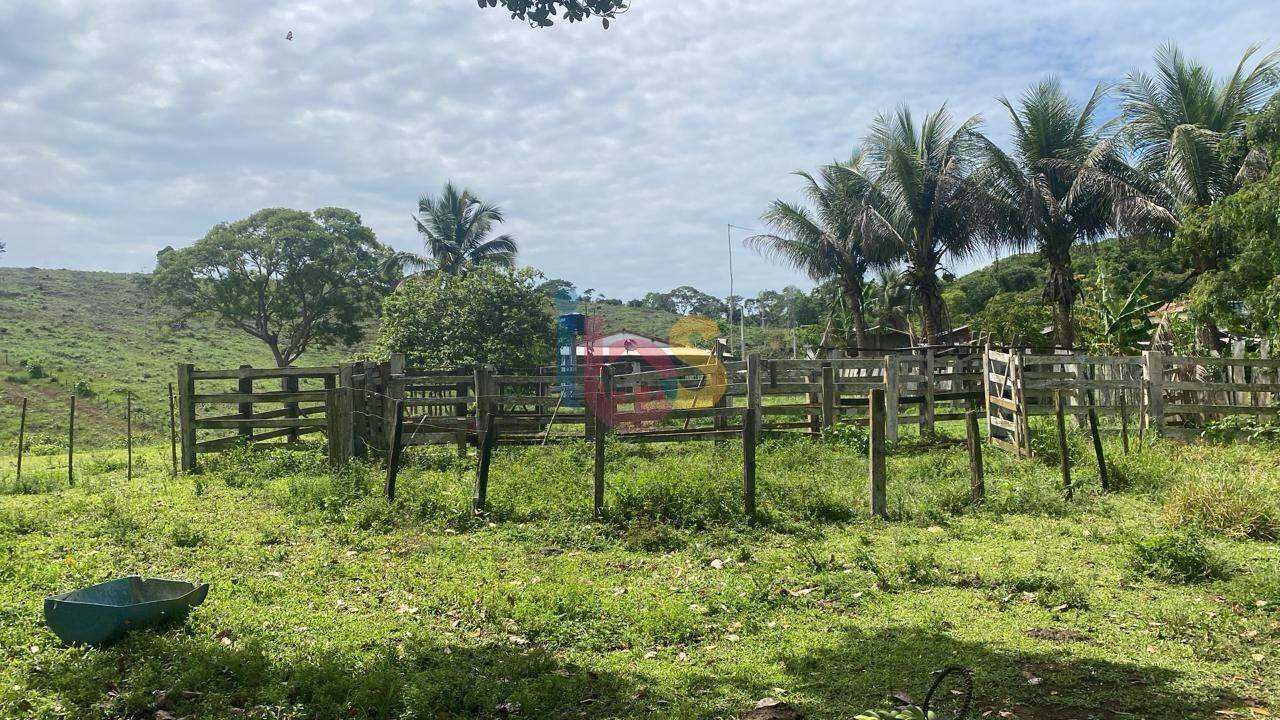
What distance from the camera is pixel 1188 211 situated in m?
18.7

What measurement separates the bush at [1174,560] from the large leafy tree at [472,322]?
76.7 feet

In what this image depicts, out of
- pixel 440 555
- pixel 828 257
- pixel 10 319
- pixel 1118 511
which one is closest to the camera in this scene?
pixel 440 555

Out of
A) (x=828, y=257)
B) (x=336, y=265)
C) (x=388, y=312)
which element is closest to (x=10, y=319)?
(x=336, y=265)

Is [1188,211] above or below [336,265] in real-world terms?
below

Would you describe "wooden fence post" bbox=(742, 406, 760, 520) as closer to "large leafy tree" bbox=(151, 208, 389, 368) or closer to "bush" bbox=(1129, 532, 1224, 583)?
"bush" bbox=(1129, 532, 1224, 583)

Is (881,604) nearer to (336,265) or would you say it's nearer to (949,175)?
(949,175)

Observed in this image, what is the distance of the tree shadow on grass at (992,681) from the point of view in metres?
4.49

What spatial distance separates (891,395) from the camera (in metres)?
15.5

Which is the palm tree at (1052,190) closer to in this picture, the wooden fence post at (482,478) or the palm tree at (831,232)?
the palm tree at (831,232)

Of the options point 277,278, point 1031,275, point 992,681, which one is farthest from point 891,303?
point 992,681

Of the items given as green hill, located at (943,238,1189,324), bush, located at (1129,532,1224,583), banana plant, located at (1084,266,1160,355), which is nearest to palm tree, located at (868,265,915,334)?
green hill, located at (943,238,1189,324)

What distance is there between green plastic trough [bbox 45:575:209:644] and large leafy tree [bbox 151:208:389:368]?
36398 millimetres

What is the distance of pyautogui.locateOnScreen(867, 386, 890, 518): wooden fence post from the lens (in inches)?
359

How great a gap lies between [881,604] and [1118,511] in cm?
448
